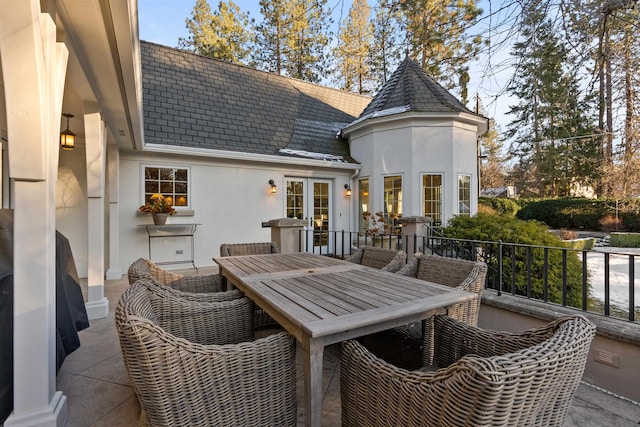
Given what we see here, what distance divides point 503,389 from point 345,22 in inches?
100

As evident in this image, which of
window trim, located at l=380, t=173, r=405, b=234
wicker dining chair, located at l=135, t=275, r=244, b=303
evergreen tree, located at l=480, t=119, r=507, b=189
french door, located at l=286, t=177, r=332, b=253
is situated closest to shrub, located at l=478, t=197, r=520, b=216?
evergreen tree, located at l=480, t=119, r=507, b=189

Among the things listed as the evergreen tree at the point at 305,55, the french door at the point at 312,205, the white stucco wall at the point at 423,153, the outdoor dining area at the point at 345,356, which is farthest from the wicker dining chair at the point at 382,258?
the evergreen tree at the point at 305,55

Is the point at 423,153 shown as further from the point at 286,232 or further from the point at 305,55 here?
the point at 305,55

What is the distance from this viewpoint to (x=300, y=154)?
7.45 meters

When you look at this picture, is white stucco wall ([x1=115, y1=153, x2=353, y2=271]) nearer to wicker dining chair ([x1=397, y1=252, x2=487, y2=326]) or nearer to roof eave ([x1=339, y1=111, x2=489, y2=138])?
roof eave ([x1=339, y1=111, x2=489, y2=138])

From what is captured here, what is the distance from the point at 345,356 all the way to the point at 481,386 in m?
0.66

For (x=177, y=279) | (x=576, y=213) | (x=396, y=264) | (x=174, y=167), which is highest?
(x=174, y=167)

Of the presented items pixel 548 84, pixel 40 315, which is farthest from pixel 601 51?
pixel 40 315

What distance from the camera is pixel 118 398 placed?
212 cm

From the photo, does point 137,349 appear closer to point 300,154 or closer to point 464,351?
point 464,351

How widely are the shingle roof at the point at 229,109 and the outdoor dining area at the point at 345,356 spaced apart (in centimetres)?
490

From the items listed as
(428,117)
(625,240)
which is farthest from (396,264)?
(625,240)

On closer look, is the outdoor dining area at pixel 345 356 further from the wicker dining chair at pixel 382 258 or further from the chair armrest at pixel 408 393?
the wicker dining chair at pixel 382 258

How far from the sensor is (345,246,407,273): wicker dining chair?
2.94 m
